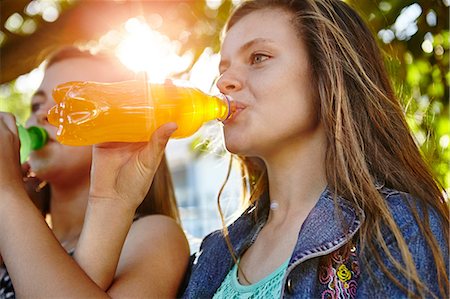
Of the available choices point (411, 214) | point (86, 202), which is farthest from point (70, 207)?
point (411, 214)

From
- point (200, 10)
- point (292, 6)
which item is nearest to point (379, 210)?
point (292, 6)

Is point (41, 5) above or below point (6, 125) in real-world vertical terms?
above

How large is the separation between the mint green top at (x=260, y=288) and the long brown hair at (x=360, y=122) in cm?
25

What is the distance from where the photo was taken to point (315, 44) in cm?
182

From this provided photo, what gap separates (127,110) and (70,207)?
0.78 m

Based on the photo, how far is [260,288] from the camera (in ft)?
5.49

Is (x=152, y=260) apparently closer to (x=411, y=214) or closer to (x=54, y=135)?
(x=54, y=135)

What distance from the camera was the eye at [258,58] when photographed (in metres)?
1.79

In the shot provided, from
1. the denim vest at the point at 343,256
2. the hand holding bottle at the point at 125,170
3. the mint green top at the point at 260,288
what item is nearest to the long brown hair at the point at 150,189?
the hand holding bottle at the point at 125,170

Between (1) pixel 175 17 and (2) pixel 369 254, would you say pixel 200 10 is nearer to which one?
(1) pixel 175 17

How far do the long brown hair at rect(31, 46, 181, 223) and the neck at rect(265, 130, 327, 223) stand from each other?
541mm

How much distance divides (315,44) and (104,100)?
60 cm

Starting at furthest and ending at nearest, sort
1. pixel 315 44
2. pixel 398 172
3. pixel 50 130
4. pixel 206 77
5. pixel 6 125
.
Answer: pixel 206 77 < pixel 50 130 < pixel 6 125 < pixel 315 44 < pixel 398 172

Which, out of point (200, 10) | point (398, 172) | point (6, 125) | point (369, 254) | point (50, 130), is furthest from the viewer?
Answer: point (200, 10)
